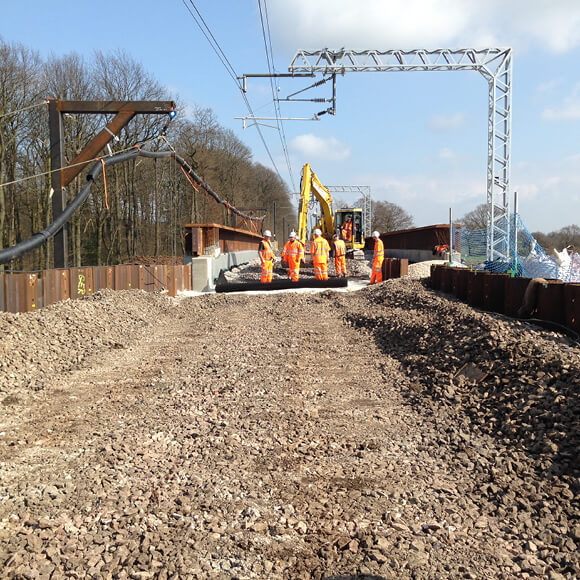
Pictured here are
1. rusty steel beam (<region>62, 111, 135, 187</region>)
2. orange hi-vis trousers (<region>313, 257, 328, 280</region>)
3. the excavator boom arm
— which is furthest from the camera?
the excavator boom arm

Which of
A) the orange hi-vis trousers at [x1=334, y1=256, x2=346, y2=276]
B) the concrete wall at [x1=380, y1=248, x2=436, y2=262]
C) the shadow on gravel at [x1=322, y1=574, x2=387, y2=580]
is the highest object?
the concrete wall at [x1=380, y1=248, x2=436, y2=262]

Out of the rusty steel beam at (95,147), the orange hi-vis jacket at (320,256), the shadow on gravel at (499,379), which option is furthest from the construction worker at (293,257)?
the shadow on gravel at (499,379)

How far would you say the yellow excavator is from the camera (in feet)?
82.7

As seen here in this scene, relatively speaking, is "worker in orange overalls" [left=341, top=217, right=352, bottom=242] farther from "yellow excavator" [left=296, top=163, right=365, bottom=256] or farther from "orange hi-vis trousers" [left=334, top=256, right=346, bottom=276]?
"orange hi-vis trousers" [left=334, top=256, right=346, bottom=276]

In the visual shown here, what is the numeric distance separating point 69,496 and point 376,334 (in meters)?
7.53

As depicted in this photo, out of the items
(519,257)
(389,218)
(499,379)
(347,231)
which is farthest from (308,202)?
(389,218)

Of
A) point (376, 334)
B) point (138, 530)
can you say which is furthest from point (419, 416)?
point (376, 334)

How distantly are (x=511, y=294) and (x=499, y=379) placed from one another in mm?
3936

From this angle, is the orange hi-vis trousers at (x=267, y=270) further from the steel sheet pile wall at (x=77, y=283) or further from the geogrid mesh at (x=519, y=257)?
the geogrid mesh at (x=519, y=257)

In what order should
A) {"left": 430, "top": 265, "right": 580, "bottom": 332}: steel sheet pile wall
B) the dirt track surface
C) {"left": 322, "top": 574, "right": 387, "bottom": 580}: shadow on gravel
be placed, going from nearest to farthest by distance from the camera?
{"left": 322, "top": 574, "right": 387, "bottom": 580}: shadow on gravel → the dirt track surface → {"left": 430, "top": 265, "right": 580, "bottom": 332}: steel sheet pile wall

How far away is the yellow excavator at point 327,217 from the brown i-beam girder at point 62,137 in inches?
437

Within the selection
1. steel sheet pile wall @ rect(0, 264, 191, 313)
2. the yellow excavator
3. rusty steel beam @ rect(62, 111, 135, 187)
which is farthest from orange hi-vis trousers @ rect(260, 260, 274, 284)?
rusty steel beam @ rect(62, 111, 135, 187)

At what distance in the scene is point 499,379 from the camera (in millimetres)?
6227

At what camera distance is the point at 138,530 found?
3.37 metres
